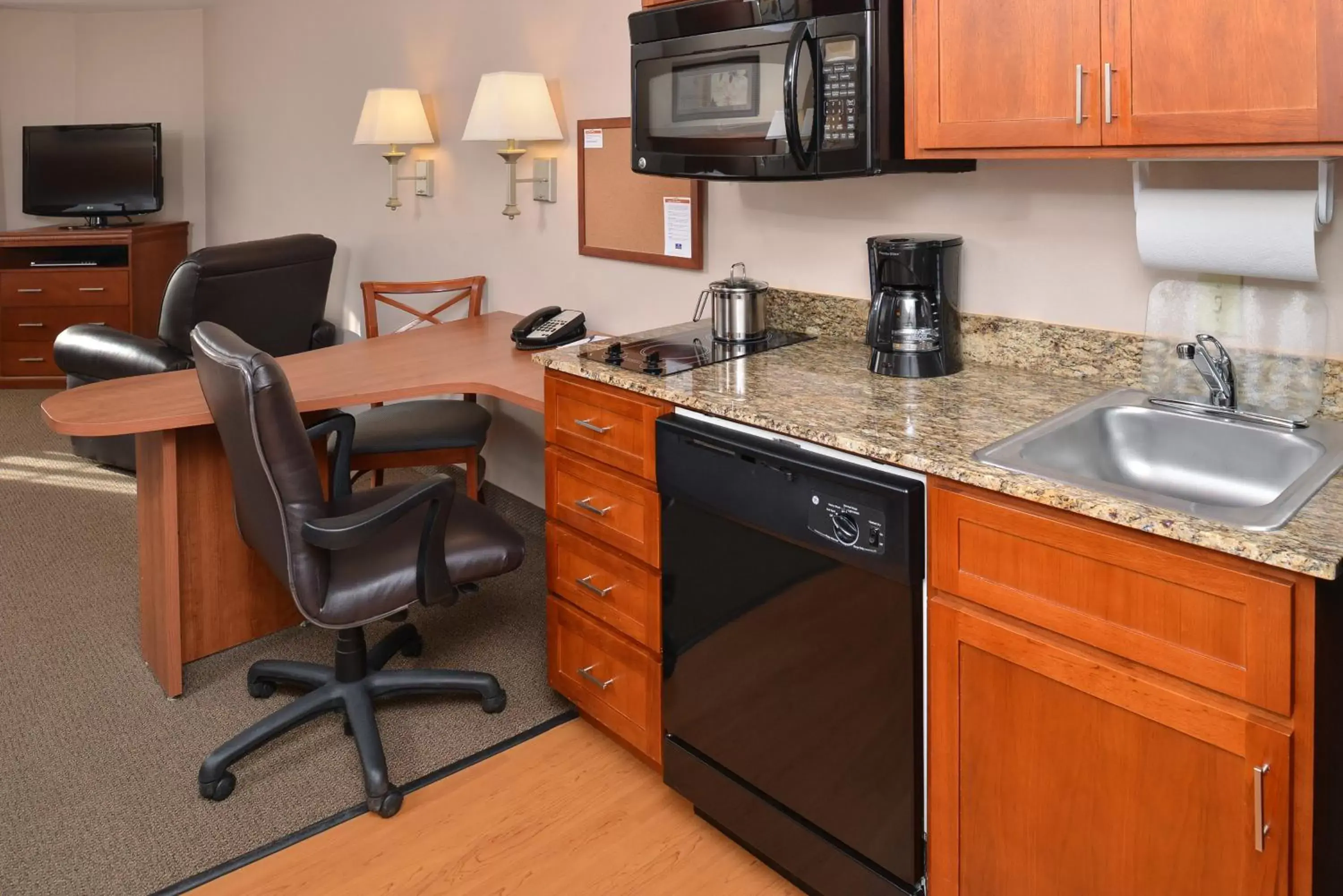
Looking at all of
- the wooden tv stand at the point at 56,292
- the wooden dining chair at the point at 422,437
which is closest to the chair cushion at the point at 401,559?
the wooden dining chair at the point at 422,437

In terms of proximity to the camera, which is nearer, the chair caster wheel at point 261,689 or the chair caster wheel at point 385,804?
the chair caster wheel at point 385,804

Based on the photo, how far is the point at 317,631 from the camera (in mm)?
3117

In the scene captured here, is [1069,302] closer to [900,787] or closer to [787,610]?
[787,610]

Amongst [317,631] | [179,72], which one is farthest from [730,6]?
[179,72]

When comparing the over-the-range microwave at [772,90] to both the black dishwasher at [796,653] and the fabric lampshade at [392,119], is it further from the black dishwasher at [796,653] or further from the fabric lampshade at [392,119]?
the fabric lampshade at [392,119]

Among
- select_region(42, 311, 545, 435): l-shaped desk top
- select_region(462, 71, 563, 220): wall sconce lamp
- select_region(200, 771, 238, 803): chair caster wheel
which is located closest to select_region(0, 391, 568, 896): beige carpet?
select_region(200, 771, 238, 803): chair caster wheel

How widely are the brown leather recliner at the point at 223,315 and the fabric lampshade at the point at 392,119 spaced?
1.94 ft

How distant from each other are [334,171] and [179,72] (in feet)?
7.39

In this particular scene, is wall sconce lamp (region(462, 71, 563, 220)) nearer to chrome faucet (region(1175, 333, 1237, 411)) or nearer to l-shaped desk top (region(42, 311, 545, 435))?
l-shaped desk top (region(42, 311, 545, 435))

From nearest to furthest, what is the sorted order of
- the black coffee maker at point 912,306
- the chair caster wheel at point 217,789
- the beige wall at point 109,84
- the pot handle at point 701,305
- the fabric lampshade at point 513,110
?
the black coffee maker at point 912,306 → the chair caster wheel at point 217,789 → the pot handle at point 701,305 → the fabric lampshade at point 513,110 → the beige wall at point 109,84

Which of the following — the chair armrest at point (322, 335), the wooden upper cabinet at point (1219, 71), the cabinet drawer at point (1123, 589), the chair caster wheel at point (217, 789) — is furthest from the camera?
the chair armrest at point (322, 335)

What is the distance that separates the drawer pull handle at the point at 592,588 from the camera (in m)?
2.35

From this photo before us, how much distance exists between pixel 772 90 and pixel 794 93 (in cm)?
11

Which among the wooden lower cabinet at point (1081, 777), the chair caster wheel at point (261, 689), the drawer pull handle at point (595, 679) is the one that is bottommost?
the chair caster wheel at point (261, 689)
